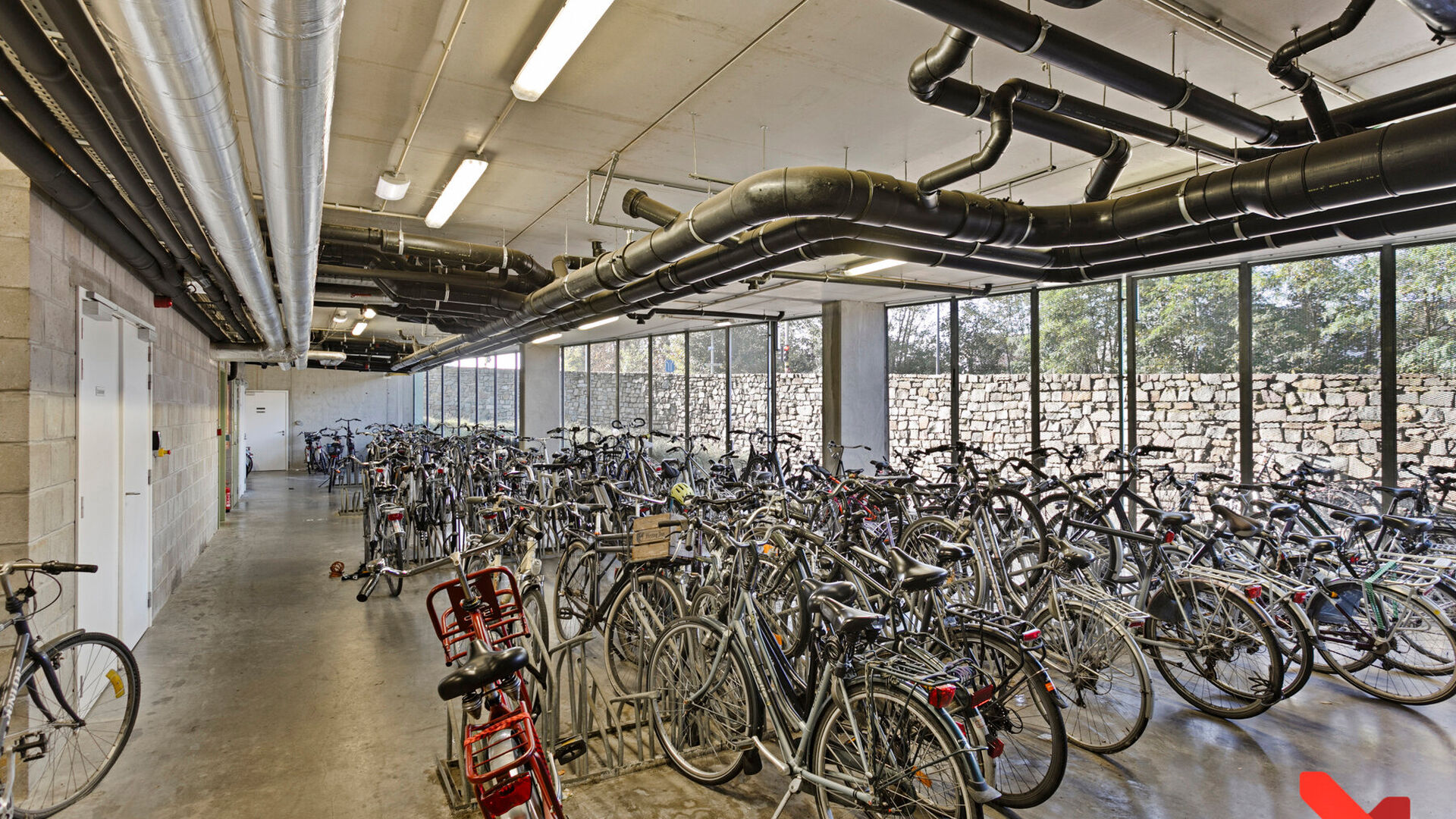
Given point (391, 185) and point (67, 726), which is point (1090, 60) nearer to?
point (391, 185)

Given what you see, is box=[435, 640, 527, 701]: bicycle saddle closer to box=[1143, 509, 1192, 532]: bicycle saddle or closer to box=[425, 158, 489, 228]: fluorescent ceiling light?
box=[425, 158, 489, 228]: fluorescent ceiling light

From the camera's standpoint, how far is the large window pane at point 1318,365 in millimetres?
5254

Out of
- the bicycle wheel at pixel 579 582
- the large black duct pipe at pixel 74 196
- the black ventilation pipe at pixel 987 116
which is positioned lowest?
the bicycle wheel at pixel 579 582

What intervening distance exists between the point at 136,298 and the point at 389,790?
12.5 ft

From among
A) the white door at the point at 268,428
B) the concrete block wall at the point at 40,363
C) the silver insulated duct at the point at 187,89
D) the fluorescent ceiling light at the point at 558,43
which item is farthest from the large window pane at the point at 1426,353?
the white door at the point at 268,428

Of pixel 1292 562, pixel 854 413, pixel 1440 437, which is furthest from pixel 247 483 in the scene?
pixel 1440 437

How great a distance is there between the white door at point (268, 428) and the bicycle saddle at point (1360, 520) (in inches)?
728

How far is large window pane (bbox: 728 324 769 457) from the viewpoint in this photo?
10086 mm

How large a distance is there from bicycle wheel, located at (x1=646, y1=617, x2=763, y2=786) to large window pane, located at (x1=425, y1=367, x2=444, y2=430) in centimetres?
1858

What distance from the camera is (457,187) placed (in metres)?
3.92

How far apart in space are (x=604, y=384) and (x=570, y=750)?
450 inches

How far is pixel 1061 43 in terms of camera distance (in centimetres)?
228

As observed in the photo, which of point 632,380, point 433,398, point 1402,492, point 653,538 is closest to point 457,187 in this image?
point 653,538

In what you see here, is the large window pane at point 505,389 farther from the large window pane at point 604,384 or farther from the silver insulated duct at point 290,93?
the silver insulated duct at point 290,93
